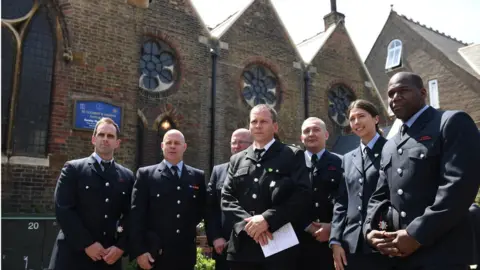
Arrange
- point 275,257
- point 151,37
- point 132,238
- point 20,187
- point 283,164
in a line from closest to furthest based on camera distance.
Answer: point 275,257 < point 283,164 < point 132,238 < point 20,187 < point 151,37

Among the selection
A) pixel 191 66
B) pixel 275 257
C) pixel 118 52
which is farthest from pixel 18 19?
pixel 275 257

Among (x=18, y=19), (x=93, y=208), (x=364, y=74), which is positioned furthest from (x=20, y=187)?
(x=364, y=74)

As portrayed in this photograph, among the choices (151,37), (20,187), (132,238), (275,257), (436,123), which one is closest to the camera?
(436,123)

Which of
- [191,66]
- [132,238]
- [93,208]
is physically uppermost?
[191,66]

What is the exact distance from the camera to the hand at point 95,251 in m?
4.09

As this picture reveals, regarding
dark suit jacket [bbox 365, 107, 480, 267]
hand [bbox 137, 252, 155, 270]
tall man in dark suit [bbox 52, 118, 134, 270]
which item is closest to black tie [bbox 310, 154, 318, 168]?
dark suit jacket [bbox 365, 107, 480, 267]

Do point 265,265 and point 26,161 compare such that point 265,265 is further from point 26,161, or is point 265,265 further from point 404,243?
point 26,161

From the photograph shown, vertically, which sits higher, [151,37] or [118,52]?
[151,37]

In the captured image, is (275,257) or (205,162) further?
(205,162)

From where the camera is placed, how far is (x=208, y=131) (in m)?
14.7

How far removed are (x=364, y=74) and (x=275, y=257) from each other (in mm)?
18327

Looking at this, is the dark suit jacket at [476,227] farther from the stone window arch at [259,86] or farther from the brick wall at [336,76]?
the brick wall at [336,76]

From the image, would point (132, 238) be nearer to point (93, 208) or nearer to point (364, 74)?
point (93, 208)

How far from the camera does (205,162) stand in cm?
1435
